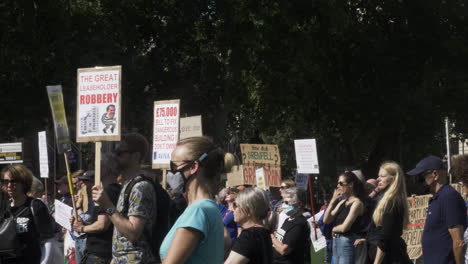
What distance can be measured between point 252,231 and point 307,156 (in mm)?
9257

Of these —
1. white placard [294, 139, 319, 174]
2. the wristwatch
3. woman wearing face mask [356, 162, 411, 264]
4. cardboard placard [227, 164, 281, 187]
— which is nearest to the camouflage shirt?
the wristwatch

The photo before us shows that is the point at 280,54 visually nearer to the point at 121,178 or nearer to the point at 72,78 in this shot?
the point at 72,78

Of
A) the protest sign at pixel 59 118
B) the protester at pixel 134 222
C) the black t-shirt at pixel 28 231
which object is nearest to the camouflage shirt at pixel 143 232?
the protester at pixel 134 222

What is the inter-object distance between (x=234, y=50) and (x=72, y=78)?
4.70m

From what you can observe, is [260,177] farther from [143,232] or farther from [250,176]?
[143,232]

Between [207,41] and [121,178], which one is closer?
[121,178]

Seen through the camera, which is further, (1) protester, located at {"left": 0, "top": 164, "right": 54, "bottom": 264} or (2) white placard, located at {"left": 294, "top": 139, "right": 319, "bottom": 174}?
(2) white placard, located at {"left": 294, "top": 139, "right": 319, "bottom": 174}

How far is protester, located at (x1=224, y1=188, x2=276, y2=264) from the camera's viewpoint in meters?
5.70

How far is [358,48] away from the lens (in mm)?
29500

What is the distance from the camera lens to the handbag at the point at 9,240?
730 centimetres

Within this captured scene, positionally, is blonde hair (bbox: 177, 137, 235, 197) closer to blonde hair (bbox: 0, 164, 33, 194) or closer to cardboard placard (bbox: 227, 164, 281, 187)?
blonde hair (bbox: 0, 164, 33, 194)

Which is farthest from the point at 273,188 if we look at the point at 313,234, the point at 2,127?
the point at 2,127

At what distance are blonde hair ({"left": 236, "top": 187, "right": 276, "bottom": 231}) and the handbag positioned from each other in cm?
225

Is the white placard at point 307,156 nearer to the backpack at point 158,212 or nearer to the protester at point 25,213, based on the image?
the protester at point 25,213
